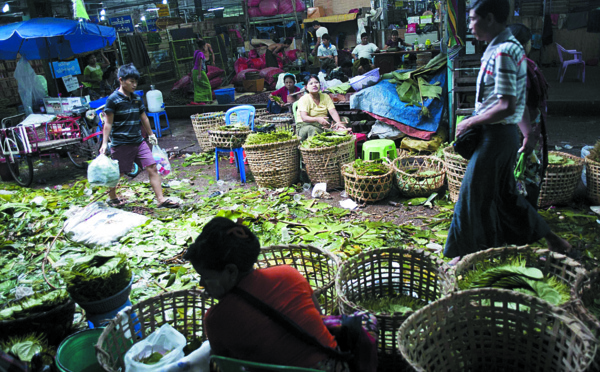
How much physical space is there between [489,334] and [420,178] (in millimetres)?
3283

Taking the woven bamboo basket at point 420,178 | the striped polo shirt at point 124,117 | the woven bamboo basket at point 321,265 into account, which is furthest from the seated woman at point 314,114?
the woven bamboo basket at point 321,265

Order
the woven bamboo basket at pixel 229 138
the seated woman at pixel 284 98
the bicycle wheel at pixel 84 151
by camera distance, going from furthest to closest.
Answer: the bicycle wheel at pixel 84 151, the seated woman at pixel 284 98, the woven bamboo basket at pixel 229 138

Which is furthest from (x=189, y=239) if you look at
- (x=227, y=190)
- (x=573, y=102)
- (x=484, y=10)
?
(x=573, y=102)

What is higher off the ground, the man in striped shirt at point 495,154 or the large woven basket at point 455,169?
the man in striped shirt at point 495,154

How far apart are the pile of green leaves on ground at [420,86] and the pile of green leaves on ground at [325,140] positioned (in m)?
1.26

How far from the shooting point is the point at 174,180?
765cm

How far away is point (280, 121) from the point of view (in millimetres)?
8281

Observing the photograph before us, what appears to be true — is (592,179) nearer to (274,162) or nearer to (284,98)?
(274,162)

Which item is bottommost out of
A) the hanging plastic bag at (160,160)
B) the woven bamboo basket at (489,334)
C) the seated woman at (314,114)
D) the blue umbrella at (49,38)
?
the woven bamboo basket at (489,334)

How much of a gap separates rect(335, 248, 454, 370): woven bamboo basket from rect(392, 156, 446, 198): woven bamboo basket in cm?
247

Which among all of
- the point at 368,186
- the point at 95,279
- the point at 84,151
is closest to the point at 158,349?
the point at 95,279

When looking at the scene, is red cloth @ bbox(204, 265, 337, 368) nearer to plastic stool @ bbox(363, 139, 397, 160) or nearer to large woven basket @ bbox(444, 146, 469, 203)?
large woven basket @ bbox(444, 146, 469, 203)

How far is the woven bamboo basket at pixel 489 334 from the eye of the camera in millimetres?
2174

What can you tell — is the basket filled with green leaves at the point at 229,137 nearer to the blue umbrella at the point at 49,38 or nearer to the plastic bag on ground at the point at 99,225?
the plastic bag on ground at the point at 99,225
